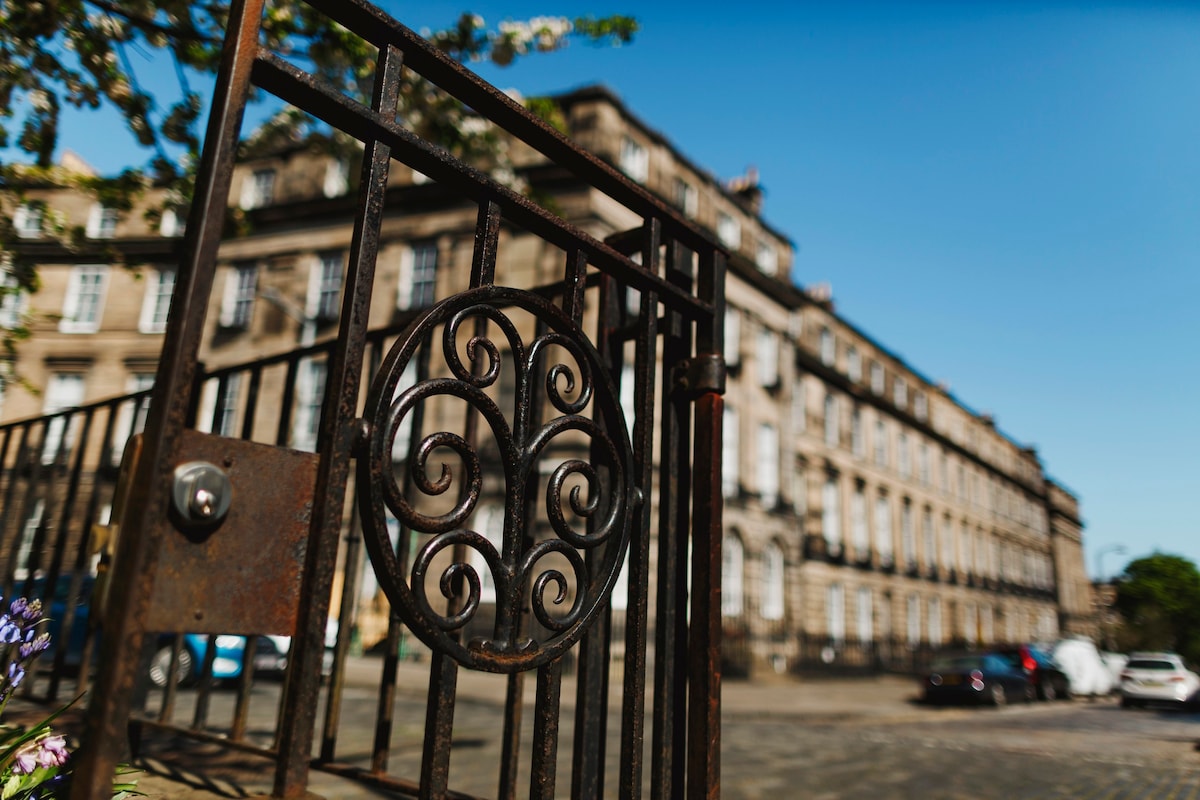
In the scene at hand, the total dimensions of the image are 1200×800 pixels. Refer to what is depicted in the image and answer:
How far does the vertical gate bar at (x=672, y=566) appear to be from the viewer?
1.91 meters

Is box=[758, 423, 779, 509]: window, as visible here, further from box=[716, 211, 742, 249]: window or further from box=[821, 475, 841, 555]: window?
box=[716, 211, 742, 249]: window

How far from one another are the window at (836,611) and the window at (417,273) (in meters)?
19.3

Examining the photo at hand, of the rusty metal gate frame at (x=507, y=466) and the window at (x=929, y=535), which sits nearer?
the rusty metal gate frame at (x=507, y=466)

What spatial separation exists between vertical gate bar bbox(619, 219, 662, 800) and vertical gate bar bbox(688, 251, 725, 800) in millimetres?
134

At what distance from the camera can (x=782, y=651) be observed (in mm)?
24281

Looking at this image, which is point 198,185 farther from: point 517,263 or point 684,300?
point 517,263

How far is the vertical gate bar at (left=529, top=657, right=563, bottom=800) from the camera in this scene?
1.61 meters

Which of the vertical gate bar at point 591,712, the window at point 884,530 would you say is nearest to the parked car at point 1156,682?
the window at point 884,530

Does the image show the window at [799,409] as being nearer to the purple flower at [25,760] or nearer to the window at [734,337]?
the window at [734,337]

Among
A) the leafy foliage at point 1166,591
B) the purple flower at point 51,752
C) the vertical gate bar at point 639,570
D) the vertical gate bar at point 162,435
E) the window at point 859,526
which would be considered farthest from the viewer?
the leafy foliage at point 1166,591

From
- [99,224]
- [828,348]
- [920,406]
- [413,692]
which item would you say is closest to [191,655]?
[413,692]

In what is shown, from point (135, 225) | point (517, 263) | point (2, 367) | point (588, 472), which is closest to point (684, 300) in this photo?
point (588, 472)

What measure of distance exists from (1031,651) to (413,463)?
24.3 meters

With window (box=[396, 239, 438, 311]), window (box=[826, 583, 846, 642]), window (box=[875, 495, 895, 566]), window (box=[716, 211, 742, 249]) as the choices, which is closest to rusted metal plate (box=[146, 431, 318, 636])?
window (box=[396, 239, 438, 311])
